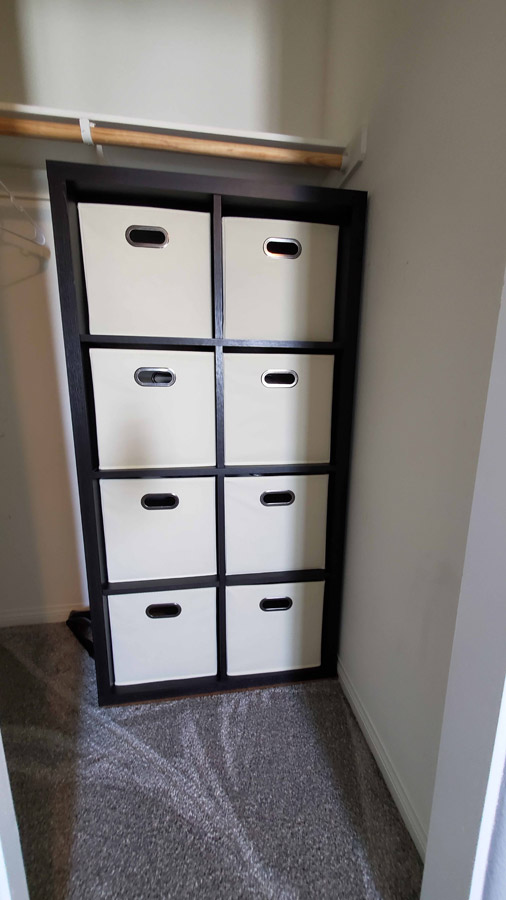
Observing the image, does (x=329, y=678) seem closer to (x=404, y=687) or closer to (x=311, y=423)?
(x=404, y=687)

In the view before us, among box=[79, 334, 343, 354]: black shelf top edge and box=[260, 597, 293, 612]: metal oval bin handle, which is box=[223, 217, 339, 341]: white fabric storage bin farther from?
box=[260, 597, 293, 612]: metal oval bin handle

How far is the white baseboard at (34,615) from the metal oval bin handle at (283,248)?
5.19ft

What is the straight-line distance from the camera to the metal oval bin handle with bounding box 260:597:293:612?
1.18 metres

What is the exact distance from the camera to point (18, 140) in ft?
3.48

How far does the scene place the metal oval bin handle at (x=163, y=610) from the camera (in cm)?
112

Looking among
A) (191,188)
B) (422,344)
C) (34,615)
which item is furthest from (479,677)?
(34,615)

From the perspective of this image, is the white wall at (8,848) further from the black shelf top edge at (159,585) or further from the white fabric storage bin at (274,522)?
the white fabric storage bin at (274,522)

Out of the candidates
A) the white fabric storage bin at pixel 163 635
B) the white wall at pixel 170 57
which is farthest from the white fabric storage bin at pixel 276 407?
the white wall at pixel 170 57

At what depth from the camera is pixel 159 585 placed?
110 cm

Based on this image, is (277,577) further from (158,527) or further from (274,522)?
(158,527)

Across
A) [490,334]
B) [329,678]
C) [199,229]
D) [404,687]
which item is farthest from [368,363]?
[329,678]

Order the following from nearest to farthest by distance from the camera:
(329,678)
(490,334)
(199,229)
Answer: (490,334) → (199,229) → (329,678)

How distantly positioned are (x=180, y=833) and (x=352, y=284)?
55.2 inches

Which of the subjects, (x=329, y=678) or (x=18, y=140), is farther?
(x=329, y=678)
